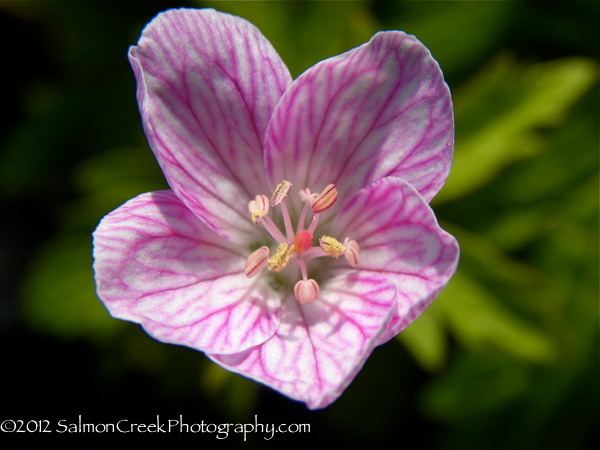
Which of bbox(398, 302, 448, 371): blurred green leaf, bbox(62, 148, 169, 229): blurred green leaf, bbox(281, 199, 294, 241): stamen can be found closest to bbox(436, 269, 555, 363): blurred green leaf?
bbox(398, 302, 448, 371): blurred green leaf

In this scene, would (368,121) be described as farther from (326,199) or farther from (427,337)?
(427,337)

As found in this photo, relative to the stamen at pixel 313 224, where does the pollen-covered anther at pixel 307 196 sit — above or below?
above

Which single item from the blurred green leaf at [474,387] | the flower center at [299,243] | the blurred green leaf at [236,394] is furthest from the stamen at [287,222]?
the blurred green leaf at [474,387]

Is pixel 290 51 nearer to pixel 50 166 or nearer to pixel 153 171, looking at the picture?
pixel 153 171

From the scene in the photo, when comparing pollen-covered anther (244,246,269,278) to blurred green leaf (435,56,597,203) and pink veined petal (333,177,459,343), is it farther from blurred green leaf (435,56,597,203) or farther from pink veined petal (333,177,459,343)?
blurred green leaf (435,56,597,203)

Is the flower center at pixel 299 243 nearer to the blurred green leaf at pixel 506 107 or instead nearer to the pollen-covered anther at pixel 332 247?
the pollen-covered anther at pixel 332 247

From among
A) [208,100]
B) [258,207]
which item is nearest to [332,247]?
[258,207]
